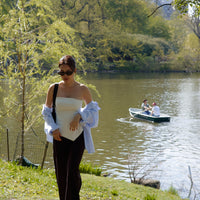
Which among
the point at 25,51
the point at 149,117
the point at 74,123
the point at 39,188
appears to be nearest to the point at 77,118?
the point at 74,123

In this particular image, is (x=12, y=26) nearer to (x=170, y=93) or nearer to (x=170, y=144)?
(x=170, y=144)

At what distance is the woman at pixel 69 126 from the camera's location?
4.01 meters

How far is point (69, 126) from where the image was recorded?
13.2 ft

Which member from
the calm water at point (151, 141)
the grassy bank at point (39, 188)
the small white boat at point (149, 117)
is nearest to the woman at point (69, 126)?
the grassy bank at point (39, 188)

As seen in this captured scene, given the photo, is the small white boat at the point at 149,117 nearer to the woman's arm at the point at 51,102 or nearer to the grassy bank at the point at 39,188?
the grassy bank at the point at 39,188

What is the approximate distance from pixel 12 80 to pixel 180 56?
53.9m

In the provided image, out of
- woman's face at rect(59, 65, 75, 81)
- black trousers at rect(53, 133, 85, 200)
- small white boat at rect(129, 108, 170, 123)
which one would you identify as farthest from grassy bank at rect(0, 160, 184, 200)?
small white boat at rect(129, 108, 170, 123)

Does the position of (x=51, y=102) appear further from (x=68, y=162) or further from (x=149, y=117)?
(x=149, y=117)

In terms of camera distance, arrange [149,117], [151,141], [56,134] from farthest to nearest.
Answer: [149,117]
[151,141]
[56,134]

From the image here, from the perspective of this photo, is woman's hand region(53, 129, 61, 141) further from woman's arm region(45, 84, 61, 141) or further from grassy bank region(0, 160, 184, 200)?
grassy bank region(0, 160, 184, 200)

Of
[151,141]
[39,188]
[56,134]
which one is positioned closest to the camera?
[56,134]

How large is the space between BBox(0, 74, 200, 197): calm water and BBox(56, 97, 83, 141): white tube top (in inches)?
216

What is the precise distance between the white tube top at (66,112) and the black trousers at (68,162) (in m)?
0.07

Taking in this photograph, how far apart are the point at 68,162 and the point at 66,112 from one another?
531 mm
